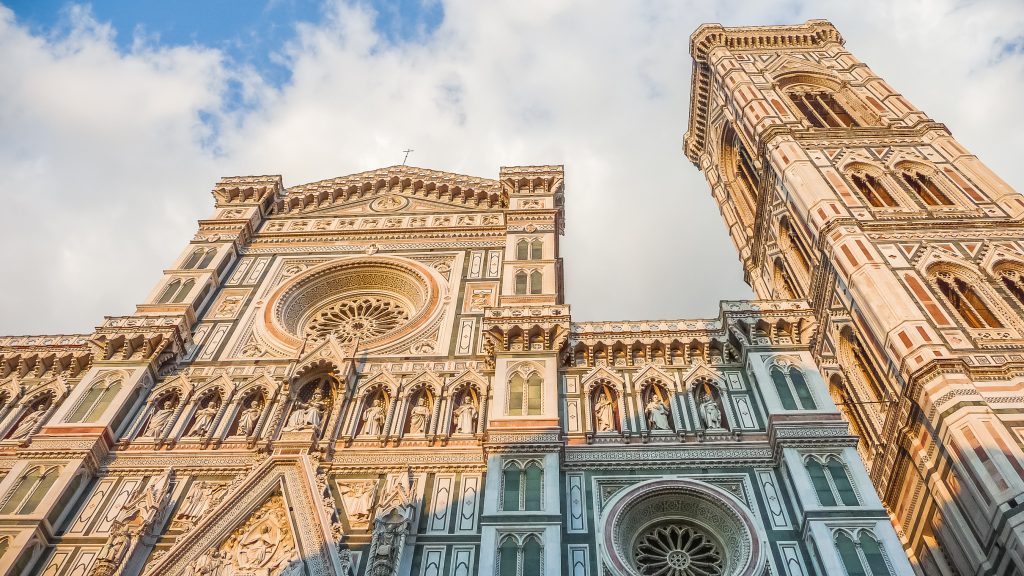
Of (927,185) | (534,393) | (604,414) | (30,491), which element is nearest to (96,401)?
(30,491)

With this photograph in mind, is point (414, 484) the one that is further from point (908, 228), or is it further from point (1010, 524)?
point (908, 228)

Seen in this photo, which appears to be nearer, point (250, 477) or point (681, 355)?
point (250, 477)

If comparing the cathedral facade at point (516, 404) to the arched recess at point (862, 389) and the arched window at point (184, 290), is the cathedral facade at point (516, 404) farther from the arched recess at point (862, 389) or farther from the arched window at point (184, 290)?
the arched window at point (184, 290)

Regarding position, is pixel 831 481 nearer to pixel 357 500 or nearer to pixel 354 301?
pixel 357 500

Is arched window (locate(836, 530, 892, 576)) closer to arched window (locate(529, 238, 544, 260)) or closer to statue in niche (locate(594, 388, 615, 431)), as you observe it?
statue in niche (locate(594, 388, 615, 431))

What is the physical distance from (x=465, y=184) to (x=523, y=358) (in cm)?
819

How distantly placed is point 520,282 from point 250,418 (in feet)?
18.9

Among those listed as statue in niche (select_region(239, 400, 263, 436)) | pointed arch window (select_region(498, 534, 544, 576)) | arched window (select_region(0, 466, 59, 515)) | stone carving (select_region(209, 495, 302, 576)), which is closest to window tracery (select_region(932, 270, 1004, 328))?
pointed arch window (select_region(498, 534, 544, 576))

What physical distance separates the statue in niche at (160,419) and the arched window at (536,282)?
6.85m

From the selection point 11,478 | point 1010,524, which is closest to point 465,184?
point 11,478

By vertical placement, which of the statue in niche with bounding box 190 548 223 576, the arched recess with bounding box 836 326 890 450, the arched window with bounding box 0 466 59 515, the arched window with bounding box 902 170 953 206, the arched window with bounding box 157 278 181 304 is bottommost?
the statue in niche with bounding box 190 548 223 576

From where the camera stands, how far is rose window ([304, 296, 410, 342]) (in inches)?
655

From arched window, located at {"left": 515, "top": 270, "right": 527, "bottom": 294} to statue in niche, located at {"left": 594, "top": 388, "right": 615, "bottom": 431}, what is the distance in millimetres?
3048

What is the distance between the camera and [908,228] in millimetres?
17797
